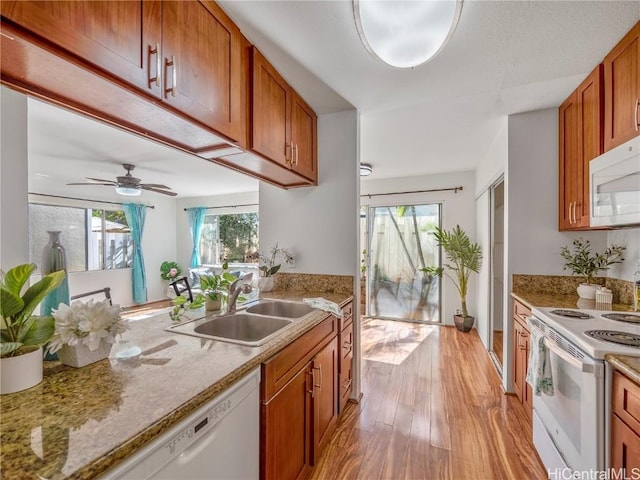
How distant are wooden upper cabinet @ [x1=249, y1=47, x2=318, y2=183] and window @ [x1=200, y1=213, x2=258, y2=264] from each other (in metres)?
4.10

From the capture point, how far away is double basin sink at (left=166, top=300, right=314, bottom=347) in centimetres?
137

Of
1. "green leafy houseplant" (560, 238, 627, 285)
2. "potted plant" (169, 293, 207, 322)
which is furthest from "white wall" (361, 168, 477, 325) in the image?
"potted plant" (169, 293, 207, 322)

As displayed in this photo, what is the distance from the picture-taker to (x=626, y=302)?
Result: 190cm

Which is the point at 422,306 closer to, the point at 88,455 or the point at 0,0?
the point at 88,455

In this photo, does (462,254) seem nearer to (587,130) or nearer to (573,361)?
(587,130)

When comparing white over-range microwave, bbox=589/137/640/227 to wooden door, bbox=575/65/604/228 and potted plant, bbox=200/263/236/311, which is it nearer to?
wooden door, bbox=575/65/604/228

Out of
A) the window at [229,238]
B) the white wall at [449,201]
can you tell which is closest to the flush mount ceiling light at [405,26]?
the white wall at [449,201]

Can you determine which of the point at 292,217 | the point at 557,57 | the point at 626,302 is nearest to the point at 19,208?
the point at 292,217

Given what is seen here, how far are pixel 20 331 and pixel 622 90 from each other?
9.20ft

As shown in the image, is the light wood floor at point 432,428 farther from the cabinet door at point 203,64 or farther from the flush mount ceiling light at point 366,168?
the flush mount ceiling light at point 366,168

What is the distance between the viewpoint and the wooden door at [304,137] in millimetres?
1974

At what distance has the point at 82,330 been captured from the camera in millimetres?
845

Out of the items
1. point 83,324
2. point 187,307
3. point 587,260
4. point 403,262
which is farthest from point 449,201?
point 83,324

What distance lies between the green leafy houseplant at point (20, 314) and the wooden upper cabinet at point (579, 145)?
108 inches
